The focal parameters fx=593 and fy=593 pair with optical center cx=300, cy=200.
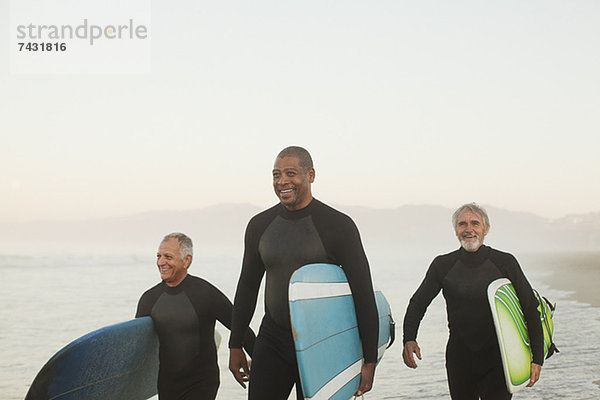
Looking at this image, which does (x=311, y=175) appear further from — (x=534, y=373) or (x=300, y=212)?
(x=534, y=373)

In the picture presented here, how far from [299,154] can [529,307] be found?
1688 millimetres

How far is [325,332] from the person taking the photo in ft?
9.15

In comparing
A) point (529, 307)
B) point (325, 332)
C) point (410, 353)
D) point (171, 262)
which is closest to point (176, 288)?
point (171, 262)

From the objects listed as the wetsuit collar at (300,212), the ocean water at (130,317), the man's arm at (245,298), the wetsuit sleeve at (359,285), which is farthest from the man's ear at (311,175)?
the ocean water at (130,317)

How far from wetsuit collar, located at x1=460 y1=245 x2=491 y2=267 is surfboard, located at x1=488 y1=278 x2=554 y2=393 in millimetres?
168

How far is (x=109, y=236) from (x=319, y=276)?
51995 millimetres

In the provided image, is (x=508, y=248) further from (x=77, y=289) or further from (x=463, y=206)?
(x=463, y=206)

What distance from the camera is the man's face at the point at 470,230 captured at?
11.6ft

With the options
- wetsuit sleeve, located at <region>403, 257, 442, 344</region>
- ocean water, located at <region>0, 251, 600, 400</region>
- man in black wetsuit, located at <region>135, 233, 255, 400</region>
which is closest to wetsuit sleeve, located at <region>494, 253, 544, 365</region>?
wetsuit sleeve, located at <region>403, 257, 442, 344</region>

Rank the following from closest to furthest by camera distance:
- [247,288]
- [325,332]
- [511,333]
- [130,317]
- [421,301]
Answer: [325,332] → [247,288] → [511,333] → [421,301] → [130,317]

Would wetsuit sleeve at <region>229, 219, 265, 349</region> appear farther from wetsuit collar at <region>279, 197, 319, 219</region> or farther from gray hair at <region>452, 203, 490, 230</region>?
gray hair at <region>452, 203, 490, 230</region>

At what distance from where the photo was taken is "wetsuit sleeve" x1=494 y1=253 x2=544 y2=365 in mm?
3422

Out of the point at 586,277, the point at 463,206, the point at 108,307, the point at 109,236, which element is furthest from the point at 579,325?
the point at 109,236

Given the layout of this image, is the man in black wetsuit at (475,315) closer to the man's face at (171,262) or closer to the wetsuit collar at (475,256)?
the wetsuit collar at (475,256)
